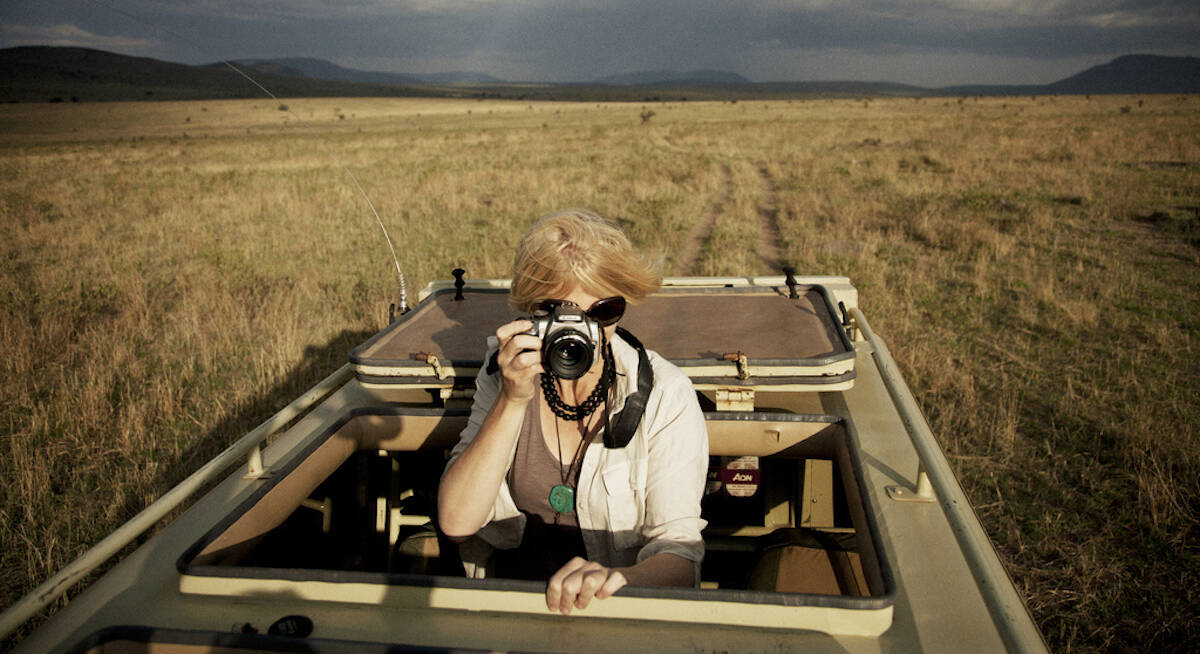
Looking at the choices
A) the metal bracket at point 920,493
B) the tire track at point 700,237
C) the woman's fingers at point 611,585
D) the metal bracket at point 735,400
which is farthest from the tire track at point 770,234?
the woman's fingers at point 611,585

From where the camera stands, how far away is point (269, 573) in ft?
4.32

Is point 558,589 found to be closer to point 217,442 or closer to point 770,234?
point 217,442

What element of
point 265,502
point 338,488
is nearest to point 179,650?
point 265,502

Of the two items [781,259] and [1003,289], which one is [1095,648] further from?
[781,259]

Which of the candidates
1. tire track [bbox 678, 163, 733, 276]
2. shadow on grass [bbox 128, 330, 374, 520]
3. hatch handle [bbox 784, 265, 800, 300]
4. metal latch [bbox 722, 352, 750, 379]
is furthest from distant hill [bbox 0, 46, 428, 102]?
metal latch [bbox 722, 352, 750, 379]

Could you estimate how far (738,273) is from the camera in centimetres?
748

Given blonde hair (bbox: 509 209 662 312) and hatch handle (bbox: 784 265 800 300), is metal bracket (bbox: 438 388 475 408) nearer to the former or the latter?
blonde hair (bbox: 509 209 662 312)

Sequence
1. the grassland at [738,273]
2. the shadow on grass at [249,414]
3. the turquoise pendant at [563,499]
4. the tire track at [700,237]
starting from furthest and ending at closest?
1. the tire track at [700,237]
2. the shadow on grass at [249,414]
3. the grassland at [738,273]
4. the turquoise pendant at [563,499]

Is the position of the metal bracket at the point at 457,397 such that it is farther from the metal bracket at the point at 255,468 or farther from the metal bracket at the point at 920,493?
the metal bracket at the point at 920,493

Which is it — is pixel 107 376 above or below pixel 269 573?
below

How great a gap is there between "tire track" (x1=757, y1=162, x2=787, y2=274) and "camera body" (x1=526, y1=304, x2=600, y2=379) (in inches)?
217

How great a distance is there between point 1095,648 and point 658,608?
2335 millimetres

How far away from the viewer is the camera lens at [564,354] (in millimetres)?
1334

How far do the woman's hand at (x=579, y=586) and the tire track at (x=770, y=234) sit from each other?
5698 millimetres
